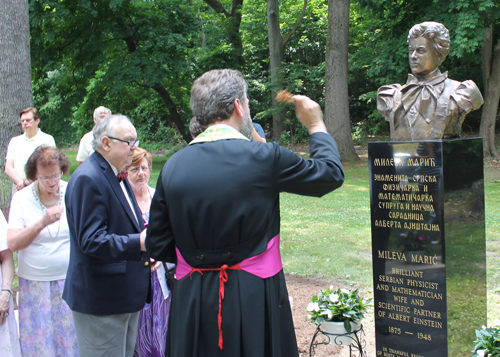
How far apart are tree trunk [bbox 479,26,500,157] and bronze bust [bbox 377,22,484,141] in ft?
37.5

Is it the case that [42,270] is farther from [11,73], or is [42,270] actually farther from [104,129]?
[11,73]

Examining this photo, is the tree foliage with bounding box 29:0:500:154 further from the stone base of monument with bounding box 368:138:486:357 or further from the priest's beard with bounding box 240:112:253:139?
the priest's beard with bounding box 240:112:253:139

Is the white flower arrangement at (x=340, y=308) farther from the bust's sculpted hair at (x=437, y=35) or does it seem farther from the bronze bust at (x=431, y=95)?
the bust's sculpted hair at (x=437, y=35)

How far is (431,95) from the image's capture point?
3.60 metres

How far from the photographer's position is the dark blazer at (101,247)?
7.08ft

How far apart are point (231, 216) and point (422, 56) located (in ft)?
8.63

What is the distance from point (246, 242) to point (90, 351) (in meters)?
1.28

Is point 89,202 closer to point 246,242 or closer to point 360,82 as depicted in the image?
point 246,242

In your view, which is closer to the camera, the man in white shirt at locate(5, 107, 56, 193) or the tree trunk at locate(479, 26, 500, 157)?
the man in white shirt at locate(5, 107, 56, 193)

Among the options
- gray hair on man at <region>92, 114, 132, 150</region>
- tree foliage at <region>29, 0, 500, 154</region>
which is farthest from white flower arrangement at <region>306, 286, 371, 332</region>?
tree foliage at <region>29, 0, 500, 154</region>

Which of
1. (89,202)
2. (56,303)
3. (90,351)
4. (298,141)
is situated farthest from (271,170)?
(298,141)

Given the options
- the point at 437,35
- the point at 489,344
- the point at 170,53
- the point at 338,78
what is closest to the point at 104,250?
the point at 489,344

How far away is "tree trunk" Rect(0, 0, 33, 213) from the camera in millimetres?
6582

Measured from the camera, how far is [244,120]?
1.86m
